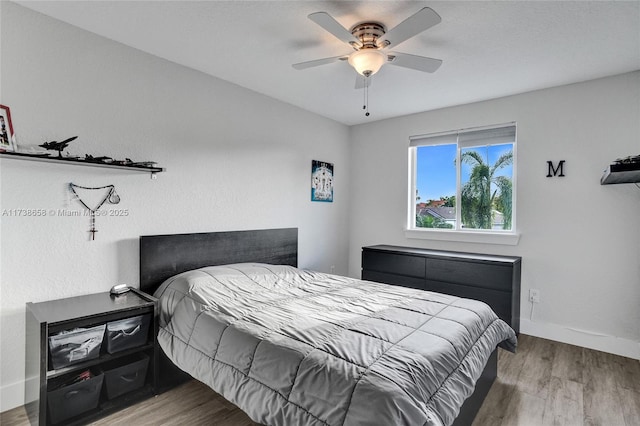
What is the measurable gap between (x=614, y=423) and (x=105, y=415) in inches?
118

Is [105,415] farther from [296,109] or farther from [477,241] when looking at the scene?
[477,241]

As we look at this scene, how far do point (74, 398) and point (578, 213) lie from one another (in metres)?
4.17

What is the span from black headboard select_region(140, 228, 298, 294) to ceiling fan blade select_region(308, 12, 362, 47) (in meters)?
1.94

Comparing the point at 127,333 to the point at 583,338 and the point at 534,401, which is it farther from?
the point at 583,338

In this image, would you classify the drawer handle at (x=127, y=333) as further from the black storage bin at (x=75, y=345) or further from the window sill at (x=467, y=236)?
the window sill at (x=467, y=236)

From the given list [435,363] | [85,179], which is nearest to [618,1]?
[435,363]

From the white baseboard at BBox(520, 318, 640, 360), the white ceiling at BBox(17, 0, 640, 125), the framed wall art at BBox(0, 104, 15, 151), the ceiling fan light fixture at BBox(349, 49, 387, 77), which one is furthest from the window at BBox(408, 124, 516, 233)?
the framed wall art at BBox(0, 104, 15, 151)

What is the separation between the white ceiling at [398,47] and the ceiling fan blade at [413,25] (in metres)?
0.20

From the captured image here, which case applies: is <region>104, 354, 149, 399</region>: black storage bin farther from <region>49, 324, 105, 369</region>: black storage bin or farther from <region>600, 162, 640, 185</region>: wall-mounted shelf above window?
<region>600, 162, 640, 185</region>: wall-mounted shelf above window

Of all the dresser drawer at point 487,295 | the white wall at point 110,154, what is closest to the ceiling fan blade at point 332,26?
the white wall at point 110,154

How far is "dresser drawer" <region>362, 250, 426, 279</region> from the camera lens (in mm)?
3580

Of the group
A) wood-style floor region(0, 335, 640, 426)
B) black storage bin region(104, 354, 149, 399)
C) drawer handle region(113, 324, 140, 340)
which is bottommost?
wood-style floor region(0, 335, 640, 426)

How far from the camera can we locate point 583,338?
3.09 meters

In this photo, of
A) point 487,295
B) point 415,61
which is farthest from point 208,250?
point 487,295
